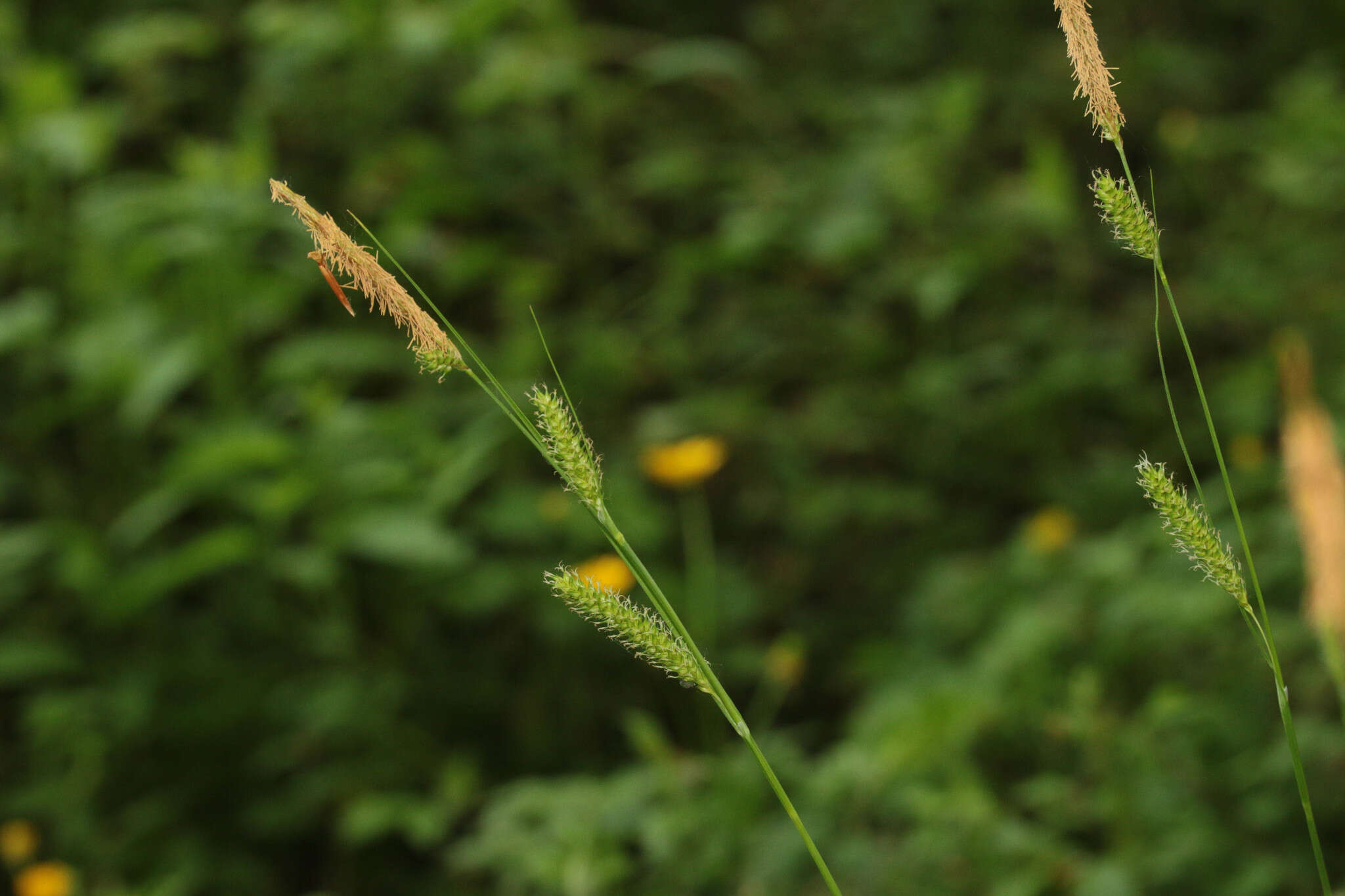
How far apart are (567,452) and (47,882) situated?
153cm

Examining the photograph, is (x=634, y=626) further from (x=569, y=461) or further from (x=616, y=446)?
(x=616, y=446)

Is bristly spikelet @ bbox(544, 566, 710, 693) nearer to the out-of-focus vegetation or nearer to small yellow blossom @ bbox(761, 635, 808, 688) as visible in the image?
the out-of-focus vegetation

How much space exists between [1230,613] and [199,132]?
223 centimetres

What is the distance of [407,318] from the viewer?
0.43m

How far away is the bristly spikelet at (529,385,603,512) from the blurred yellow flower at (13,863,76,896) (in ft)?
4.93

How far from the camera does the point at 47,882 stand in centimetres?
157

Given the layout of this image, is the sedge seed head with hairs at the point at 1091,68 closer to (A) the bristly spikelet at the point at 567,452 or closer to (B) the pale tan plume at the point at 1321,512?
(A) the bristly spikelet at the point at 567,452

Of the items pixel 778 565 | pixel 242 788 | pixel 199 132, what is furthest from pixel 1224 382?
pixel 199 132

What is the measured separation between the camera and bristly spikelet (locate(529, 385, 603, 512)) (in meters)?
0.43

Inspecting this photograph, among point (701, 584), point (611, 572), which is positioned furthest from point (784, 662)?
point (611, 572)

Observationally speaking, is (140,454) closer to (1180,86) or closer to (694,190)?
(694,190)

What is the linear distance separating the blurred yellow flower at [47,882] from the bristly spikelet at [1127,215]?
5.46ft

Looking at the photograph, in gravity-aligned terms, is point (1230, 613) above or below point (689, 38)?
below

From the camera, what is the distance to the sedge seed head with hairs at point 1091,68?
43 centimetres
